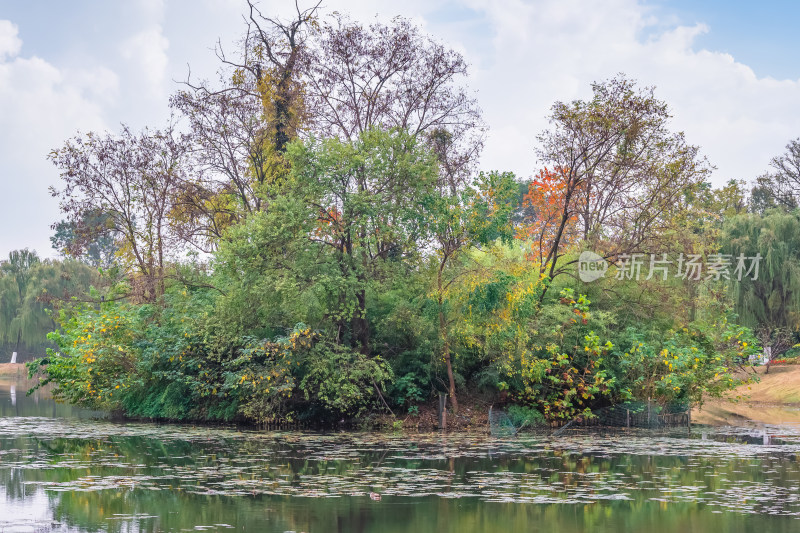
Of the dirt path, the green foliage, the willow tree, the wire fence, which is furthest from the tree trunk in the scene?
the willow tree

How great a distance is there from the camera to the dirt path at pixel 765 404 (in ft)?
103

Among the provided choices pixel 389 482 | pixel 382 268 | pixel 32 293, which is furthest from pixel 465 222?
pixel 32 293

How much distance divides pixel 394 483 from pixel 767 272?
3639cm

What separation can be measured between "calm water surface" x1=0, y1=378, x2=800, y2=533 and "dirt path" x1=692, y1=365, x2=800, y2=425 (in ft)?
25.2

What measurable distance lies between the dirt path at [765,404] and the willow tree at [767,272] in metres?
2.24

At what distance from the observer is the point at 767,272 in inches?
1777

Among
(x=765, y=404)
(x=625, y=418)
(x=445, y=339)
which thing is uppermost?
(x=445, y=339)

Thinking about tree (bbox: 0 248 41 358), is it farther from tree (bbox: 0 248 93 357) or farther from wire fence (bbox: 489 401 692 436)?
wire fence (bbox: 489 401 692 436)

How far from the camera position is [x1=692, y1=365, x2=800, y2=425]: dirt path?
3147cm

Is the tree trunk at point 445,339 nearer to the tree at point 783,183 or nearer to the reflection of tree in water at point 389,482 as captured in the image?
the reflection of tree in water at point 389,482

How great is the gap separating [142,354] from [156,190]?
8.46 m

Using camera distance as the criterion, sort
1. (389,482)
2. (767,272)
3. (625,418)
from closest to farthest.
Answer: (389,482) < (625,418) < (767,272)

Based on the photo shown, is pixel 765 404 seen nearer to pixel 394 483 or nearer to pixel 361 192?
pixel 361 192

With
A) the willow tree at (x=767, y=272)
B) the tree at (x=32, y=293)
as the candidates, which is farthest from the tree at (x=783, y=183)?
the tree at (x=32, y=293)
